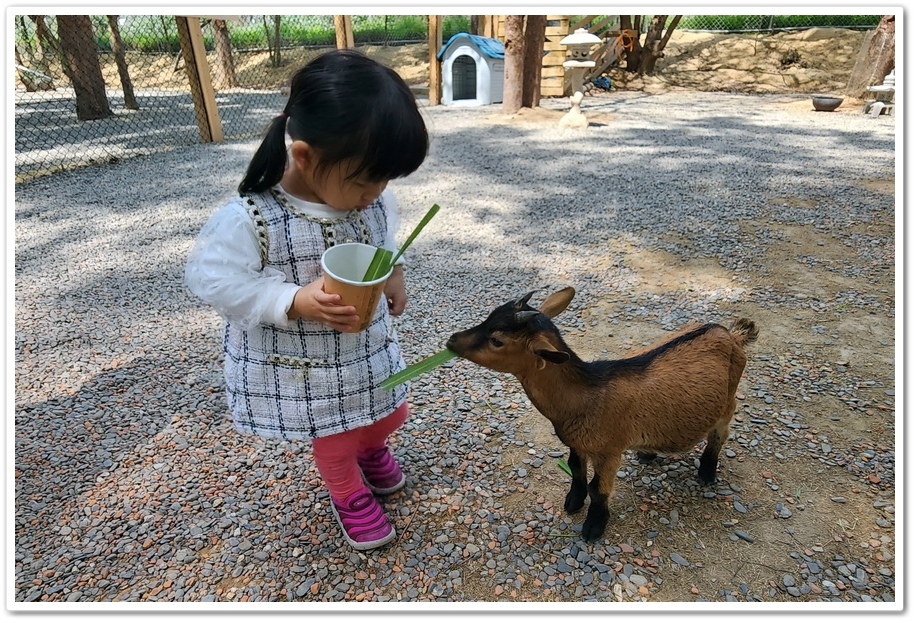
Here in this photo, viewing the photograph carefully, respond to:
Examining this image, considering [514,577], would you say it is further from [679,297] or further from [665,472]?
[679,297]

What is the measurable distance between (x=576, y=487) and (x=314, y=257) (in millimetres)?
1122

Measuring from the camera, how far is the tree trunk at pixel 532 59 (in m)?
8.86

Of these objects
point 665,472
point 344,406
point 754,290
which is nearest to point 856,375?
point 754,290

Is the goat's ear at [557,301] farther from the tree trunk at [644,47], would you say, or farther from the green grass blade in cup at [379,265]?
the tree trunk at [644,47]

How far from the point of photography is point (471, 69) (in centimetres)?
1202

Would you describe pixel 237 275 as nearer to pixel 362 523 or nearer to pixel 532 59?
pixel 362 523

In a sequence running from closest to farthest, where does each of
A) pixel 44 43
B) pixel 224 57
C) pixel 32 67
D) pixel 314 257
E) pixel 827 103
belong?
pixel 314 257 < pixel 827 103 < pixel 44 43 < pixel 32 67 < pixel 224 57

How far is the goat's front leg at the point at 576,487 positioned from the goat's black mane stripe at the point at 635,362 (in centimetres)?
29

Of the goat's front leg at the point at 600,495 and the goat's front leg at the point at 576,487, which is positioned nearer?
the goat's front leg at the point at 600,495

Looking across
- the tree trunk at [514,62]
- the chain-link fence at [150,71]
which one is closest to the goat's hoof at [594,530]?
the chain-link fence at [150,71]

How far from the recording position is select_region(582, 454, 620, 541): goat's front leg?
71.3 inches

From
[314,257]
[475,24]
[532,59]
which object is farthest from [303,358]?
[475,24]

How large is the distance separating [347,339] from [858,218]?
4.60 metres

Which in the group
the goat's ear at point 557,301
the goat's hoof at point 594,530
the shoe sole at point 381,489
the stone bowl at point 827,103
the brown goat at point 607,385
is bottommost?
the stone bowl at point 827,103
